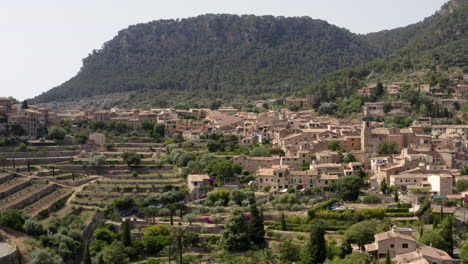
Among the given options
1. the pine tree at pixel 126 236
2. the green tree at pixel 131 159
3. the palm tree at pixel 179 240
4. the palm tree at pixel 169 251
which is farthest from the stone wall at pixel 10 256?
the green tree at pixel 131 159

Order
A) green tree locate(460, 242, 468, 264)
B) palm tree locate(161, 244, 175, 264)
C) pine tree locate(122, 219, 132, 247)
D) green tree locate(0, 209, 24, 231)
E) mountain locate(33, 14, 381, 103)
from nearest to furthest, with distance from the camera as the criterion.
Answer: green tree locate(460, 242, 468, 264), palm tree locate(161, 244, 175, 264), green tree locate(0, 209, 24, 231), pine tree locate(122, 219, 132, 247), mountain locate(33, 14, 381, 103)

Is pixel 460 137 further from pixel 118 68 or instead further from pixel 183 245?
pixel 118 68

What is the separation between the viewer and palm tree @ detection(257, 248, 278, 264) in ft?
110

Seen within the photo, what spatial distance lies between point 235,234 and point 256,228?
4.47 ft

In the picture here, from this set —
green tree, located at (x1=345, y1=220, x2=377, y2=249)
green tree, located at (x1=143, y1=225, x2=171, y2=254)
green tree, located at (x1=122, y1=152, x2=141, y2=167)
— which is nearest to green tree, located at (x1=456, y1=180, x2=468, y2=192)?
green tree, located at (x1=345, y1=220, x2=377, y2=249)

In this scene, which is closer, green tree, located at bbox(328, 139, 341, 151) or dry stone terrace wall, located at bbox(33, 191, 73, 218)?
dry stone terrace wall, located at bbox(33, 191, 73, 218)

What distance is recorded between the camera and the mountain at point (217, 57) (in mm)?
114000

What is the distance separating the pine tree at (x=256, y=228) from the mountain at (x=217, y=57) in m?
63.8

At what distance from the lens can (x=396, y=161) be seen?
4794 cm

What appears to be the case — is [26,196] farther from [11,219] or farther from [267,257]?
[267,257]

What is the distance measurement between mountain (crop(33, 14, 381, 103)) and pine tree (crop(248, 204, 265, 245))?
63.8 meters

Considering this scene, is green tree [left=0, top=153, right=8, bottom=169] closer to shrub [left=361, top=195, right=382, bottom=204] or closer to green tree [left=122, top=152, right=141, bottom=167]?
green tree [left=122, top=152, right=141, bottom=167]

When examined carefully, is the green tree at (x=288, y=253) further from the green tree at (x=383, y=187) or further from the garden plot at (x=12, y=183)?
the garden plot at (x=12, y=183)

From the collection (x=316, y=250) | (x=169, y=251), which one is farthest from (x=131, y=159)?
(x=316, y=250)
